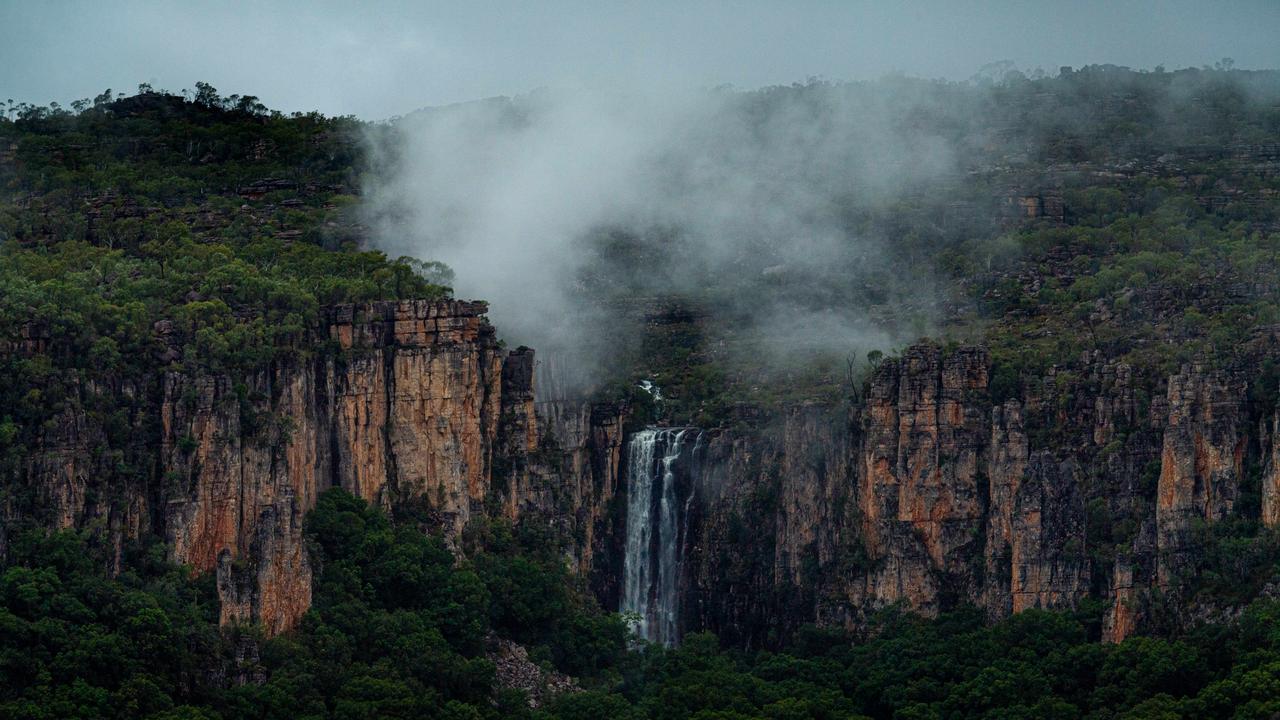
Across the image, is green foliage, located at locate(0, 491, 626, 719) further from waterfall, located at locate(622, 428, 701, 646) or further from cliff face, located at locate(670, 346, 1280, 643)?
cliff face, located at locate(670, 346, 1280, 643)

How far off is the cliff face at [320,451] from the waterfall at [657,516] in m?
1.51

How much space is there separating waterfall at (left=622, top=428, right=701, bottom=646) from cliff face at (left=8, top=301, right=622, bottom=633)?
1.51 meters

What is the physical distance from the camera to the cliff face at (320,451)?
133875 millimetres

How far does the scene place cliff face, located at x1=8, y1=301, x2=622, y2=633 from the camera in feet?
439

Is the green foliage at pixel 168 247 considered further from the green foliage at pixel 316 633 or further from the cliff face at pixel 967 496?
the cliff face at pixel 967 496

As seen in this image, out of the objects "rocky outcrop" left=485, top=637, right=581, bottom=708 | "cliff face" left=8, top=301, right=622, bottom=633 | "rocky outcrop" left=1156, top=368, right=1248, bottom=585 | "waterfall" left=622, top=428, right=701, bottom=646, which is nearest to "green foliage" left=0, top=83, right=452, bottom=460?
"cliff face" left=8, top=301, right=622, bottom=633

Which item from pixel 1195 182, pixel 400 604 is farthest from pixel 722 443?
pixel 1195 182

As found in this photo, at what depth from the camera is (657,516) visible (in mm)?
157375

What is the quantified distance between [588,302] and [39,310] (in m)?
37.0

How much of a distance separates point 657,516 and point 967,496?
15949 mm

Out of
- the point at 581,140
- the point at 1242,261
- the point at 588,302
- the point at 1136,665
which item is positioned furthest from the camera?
the point at 581,140

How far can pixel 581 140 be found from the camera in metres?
180

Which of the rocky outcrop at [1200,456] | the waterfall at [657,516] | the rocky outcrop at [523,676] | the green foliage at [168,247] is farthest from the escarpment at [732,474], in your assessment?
the rocky outcrop at [523,676]

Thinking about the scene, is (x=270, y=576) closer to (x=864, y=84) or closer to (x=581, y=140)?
(x=581, y=140)
